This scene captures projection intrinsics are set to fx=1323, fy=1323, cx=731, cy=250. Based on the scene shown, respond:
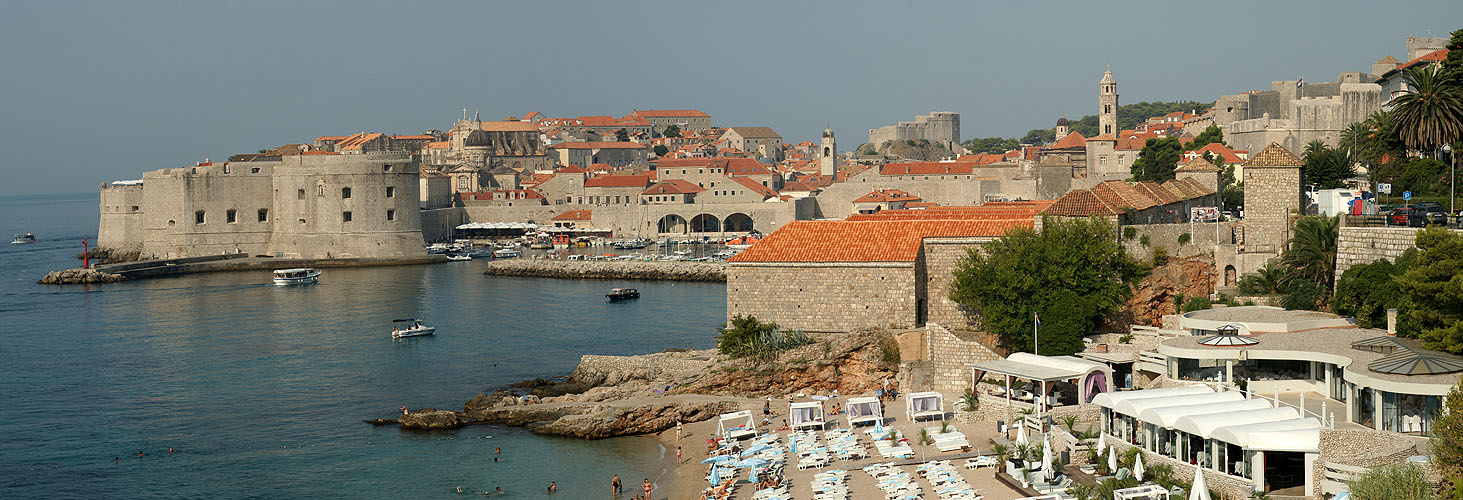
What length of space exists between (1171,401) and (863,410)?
6.20m

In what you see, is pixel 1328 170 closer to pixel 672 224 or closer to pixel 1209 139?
pixel 1209 139

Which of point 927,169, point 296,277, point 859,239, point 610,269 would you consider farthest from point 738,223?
point 859,239

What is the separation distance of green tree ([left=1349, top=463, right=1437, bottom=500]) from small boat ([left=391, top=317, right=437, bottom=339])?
27.8 m

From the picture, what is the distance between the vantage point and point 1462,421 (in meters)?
12.0

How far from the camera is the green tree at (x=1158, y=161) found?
3584cm

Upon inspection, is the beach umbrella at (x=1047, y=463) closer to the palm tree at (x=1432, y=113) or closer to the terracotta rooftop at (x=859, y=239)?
the terracotta rooftop at (x=859, y=239)

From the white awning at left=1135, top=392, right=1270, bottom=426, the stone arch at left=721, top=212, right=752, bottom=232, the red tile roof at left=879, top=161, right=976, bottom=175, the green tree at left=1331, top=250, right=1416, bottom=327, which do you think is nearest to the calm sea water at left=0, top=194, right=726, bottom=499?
the white awning at left=1135, top=392, right=1270, bottom=426

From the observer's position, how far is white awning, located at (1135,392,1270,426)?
1464 cm

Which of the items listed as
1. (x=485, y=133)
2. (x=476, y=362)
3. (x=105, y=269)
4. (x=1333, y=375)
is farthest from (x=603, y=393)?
(x=485, y=133)

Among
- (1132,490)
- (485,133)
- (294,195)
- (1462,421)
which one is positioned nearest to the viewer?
(1462,421)

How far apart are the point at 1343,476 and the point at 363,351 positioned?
85.1 feet

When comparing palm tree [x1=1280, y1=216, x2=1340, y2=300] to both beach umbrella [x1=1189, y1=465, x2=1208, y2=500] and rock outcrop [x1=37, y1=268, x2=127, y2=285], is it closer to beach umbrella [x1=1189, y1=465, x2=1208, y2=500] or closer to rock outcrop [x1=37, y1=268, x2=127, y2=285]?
beach umbrella [x1=1189, y1=465, x2=1208, y2=500]

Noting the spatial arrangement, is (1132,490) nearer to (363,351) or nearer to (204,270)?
(363,351)

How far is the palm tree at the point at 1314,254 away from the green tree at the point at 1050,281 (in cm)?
272
